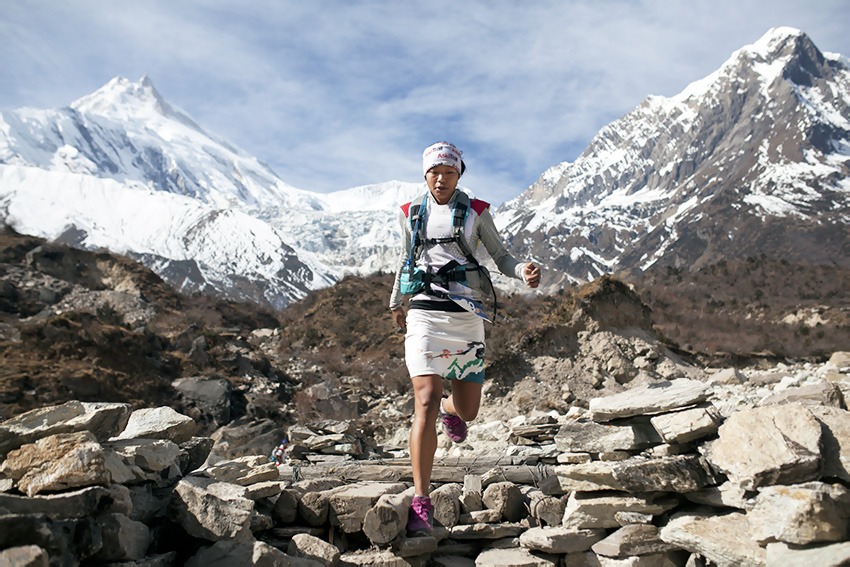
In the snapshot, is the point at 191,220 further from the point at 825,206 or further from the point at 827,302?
the point at 825,206

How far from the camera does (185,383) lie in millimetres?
15484

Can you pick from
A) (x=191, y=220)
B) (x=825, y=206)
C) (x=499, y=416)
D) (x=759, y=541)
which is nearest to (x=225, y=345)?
(x=499, y=416)

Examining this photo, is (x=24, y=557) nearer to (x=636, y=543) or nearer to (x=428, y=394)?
(x=428, y=394)

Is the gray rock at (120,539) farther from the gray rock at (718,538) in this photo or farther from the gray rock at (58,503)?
the gray rock at (718,538)

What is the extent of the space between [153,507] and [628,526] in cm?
243

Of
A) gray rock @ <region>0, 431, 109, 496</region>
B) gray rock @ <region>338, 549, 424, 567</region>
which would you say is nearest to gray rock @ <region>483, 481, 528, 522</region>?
gray rock @ <region>338, 549, 424, 567</region>

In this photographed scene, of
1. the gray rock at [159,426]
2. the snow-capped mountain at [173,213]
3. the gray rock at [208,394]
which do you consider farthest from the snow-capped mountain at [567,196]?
the gray rock at [159,426]

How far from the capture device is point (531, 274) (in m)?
3.60

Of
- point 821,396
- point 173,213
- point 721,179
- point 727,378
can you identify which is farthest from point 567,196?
point 821,396

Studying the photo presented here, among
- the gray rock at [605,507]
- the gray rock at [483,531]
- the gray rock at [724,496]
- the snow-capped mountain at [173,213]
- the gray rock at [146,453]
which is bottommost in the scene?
the gray rock at [483,531]

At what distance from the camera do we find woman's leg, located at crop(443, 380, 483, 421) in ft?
12.6

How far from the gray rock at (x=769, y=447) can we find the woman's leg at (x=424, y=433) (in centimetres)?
142

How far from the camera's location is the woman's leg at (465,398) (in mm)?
3836

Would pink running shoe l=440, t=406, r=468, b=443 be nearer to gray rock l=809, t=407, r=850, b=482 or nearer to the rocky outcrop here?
the rocky outcrop
